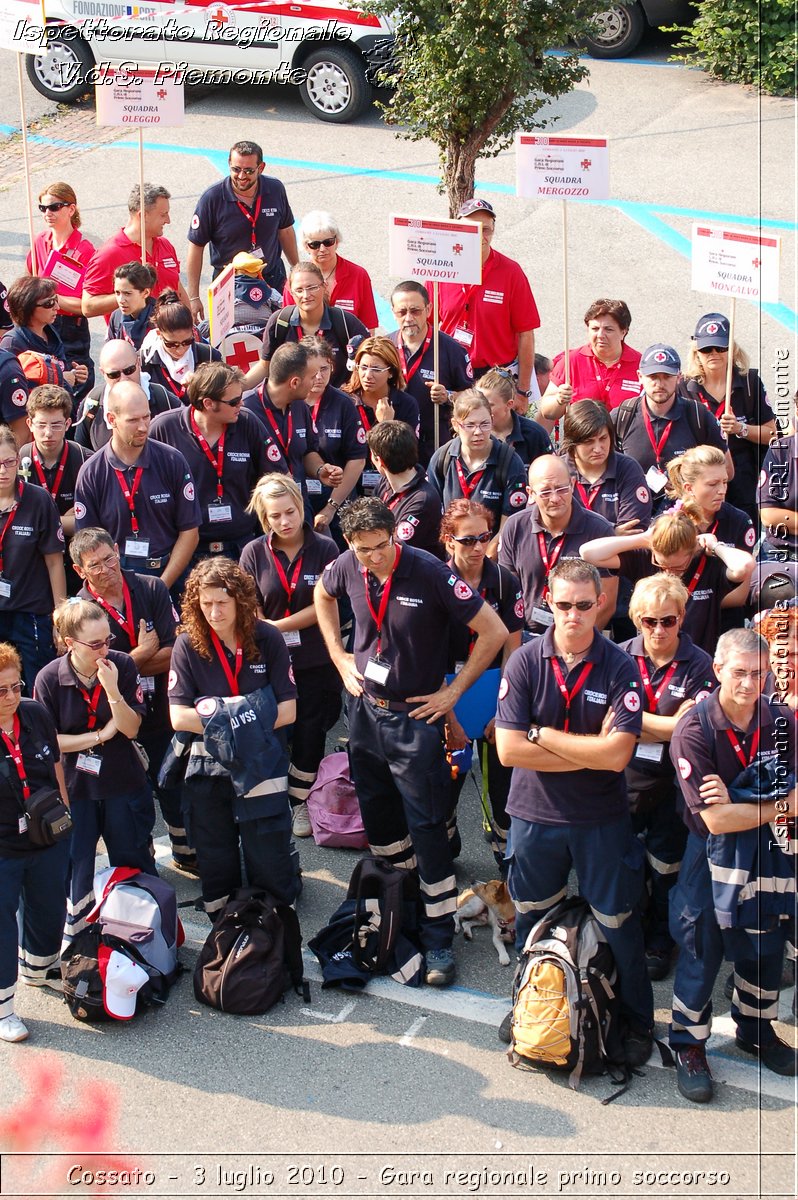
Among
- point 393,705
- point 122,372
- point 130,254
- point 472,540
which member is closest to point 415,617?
point 393,705

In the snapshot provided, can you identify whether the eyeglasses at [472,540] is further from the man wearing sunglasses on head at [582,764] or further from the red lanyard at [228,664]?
the red lanyard at [228,664]

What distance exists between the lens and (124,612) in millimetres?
7312

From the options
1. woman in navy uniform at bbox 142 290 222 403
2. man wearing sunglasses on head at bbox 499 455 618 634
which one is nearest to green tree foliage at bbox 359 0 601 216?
woman in navy uniform at bbox 142 290 222 403

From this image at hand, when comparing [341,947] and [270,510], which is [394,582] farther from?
[341,947]

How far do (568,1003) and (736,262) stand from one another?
4.49 metres

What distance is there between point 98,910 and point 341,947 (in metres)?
1.15

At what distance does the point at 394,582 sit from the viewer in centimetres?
678

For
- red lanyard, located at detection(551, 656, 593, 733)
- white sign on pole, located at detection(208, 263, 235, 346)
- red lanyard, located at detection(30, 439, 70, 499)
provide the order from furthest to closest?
white sign on pole, located at detection(208, 263, 235, 346)
red lanyard, located at detection(30, 439, 70, 499)
red lanyard, located at detection(551, 656, 593, 733)

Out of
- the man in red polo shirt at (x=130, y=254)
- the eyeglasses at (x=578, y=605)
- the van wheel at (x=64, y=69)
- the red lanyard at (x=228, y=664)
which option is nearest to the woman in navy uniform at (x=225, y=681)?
the red lanyard at (x=228, y=664)

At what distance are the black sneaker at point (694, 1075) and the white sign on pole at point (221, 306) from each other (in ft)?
19.2

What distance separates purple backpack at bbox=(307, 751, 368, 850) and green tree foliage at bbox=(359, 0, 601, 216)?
18.4ft

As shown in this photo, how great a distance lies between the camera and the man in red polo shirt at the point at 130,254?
10.7 metres

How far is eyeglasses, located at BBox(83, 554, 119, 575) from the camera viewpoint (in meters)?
7.12

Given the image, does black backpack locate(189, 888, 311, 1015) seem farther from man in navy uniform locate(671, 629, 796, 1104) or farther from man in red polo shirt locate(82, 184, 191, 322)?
man in red polo shirt locate(82, 184, 191, 322)
